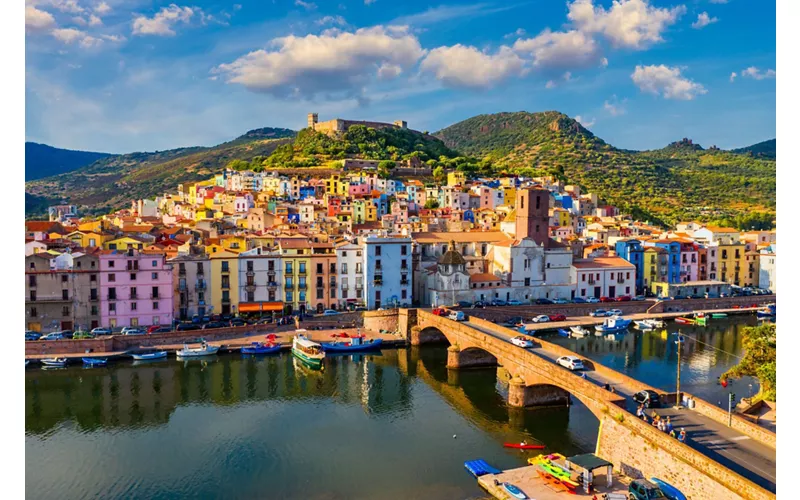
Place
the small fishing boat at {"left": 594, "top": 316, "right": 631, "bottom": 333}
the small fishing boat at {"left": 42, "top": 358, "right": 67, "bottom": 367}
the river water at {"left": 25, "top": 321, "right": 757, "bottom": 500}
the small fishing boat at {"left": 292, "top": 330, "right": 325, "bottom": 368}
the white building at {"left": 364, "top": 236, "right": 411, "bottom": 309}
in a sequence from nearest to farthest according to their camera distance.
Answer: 1. the river water at {"left": 25, "top": 321, "right": 757, "bottom": 500}
2. the small fishing boat at {"left": 42, "top": 358, "right": 67, "bottom": 367}
3. the small fishing boat at {"left": 292, "top": 330, "right": 325, "bottom": 368}
4. the white building at {"left": 364, "top": 236, "right": 411, "bottom": 309}
5. the small fishing boat at {"left": 594, "top": 316, "right": 631, "bottom": 333}

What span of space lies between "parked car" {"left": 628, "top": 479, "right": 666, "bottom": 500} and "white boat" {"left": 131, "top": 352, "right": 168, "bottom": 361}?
101 ft

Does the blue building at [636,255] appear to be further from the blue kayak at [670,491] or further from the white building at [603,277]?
the blue kayak at [670,491]

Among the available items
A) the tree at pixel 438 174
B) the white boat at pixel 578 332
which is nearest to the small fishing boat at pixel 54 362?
the white boat at pixel 578 332

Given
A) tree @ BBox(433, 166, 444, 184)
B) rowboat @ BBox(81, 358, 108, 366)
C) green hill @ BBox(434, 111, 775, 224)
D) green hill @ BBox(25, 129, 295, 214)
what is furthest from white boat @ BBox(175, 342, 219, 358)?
green hill @ BBox(25, 129, 295, 214)

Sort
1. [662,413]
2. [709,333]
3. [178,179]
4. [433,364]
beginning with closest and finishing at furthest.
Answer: [662,413] → [433,364] → [709,333] → [178,179]

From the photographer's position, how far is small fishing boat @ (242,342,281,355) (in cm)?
4162

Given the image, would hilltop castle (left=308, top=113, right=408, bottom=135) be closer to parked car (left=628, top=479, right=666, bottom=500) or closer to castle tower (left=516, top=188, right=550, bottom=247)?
castle tower (left=516, top=188, right=550, bottom=247)

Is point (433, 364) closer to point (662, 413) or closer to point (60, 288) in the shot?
point (662, 413)

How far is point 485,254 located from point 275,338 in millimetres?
22785

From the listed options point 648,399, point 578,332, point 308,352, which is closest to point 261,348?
point 308,352

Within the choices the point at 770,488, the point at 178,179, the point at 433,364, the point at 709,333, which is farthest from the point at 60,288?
the point at 178,179

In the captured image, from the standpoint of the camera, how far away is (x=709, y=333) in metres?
51.1

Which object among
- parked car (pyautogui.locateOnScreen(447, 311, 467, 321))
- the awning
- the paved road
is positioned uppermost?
the awning

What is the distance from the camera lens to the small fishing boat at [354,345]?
4256 centimetres
